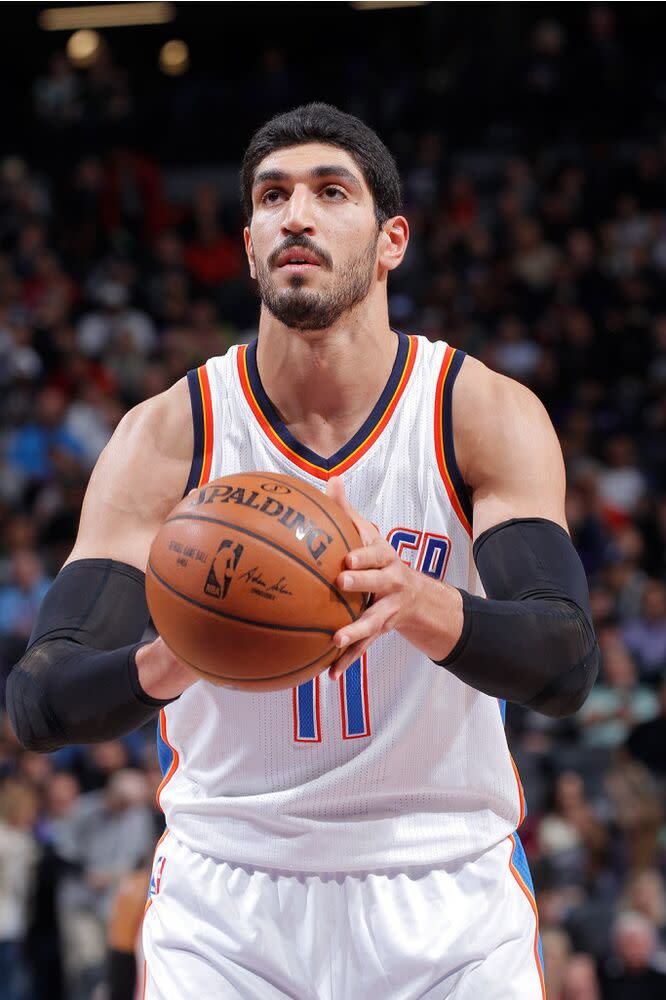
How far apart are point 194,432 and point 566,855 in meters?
5.79

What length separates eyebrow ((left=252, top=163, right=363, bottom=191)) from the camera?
3562 mm

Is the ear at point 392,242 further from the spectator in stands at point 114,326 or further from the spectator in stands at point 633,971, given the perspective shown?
the spectator in stands at point 114,326

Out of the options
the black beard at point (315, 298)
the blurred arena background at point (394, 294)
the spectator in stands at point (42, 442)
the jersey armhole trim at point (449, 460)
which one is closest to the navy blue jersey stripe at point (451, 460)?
the jersey armhole trim at point (449, 460)

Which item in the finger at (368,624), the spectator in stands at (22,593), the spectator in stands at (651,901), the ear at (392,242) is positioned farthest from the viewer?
the spectator in stands at (22,593)

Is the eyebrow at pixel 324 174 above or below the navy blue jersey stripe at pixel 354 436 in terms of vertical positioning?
above

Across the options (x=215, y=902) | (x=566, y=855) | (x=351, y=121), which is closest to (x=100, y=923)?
(x=566, y=855)

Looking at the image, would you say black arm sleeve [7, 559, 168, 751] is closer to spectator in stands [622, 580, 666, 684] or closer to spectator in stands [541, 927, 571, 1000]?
spectator in stands [541, 927, 571, 1000]

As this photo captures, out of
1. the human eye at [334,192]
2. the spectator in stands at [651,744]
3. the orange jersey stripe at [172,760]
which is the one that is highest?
the human eye at [334,192]

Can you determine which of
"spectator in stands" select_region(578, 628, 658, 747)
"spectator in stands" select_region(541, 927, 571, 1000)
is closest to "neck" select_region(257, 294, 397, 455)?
"spectator in stands" select_region(541, 927, 571, 1000)

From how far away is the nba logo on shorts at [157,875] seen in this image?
3502mm

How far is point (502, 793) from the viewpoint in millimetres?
3496

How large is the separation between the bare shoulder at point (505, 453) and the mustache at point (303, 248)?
Answer: 47 cm

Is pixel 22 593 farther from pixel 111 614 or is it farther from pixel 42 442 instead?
pixel 111 614

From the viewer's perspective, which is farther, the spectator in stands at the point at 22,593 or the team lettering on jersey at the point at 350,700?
the spectator in stands at the point at 22,593
